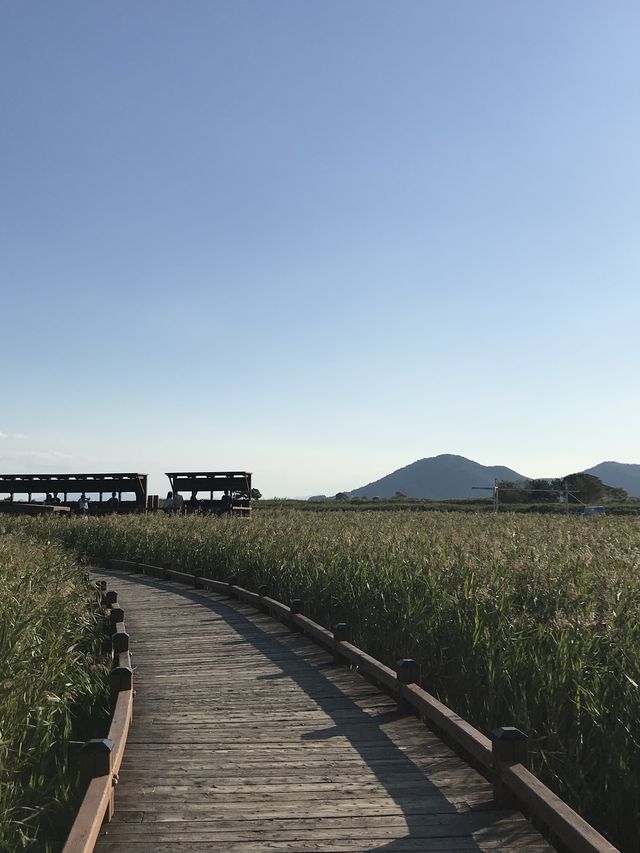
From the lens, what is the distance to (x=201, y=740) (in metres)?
6.42

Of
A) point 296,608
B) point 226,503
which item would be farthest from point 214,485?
point 296,608

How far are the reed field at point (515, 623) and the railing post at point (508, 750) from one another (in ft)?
1.43

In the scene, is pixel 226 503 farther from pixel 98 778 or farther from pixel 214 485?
pixel 98 778

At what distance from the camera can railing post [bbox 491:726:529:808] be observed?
483 centimetres

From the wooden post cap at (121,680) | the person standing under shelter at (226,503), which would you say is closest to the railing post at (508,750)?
the wooden post cap at (121,680)

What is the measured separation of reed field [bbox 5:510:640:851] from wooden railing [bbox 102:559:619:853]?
1.36ft

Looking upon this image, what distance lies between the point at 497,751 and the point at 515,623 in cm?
260

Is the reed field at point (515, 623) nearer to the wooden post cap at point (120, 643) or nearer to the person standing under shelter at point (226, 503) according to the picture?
the wooden post cap at point (120, 643)

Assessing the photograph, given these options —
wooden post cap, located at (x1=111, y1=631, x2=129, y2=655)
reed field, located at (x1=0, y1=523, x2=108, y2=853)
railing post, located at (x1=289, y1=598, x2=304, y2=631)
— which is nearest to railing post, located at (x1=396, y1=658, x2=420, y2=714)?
reed field, located at (x1=0, y1=523, x2=108, y2=853)

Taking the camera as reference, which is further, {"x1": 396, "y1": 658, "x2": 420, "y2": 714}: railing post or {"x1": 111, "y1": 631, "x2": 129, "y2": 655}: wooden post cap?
{"x1": 111, "y1": 631, "x2": 129, "y2": 655}: wooden post cap

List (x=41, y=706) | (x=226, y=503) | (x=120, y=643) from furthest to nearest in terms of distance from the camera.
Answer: (x=226, y=503) < (x=120, y=643) < (x=41, y=706)

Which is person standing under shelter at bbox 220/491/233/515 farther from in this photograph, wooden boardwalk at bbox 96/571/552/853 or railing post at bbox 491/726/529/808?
railing post at bbox 491/726/529/808

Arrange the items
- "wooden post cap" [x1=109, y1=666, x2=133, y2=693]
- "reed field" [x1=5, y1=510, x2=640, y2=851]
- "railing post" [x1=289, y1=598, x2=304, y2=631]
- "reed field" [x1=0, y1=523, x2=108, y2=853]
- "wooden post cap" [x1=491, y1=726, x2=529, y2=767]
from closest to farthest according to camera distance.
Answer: "wooden post cap" [x1=491, y1=726, x2=529, y2=767] < "reed field" [x1=0, y1=523, x2=108, y2=853] < "reed field" [x1=5, y1=510, x2=640, y2=851] < "wooden post cap" [x1=109, y1=666, x2=133, y2=693] < "railing post" [x1=289, y1=598, x2=304, y2=631]

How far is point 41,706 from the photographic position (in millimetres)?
6223
